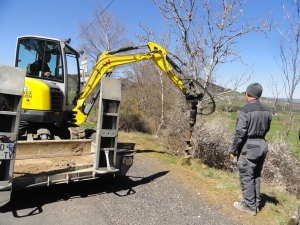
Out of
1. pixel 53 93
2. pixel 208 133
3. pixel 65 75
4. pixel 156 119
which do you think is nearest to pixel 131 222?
pixel 53 93

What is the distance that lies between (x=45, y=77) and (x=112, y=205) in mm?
3958

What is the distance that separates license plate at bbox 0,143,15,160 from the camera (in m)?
3.73

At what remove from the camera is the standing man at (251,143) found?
4328mm

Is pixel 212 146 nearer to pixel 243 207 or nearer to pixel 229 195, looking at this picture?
pixel 229 195

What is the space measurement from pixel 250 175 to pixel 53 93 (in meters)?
4.74

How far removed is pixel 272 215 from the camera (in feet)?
14.8

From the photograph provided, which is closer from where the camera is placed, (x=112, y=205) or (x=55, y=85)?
(x=112, y=205)

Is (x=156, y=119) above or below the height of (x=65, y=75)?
below

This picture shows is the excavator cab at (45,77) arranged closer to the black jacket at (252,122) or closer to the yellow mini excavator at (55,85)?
the yellow mini excavator at (55,85)

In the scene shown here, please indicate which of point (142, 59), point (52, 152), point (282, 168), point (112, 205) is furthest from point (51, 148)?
point (282, 168)

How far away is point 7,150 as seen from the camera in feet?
12.4

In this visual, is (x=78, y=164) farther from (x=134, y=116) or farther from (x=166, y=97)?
(x=134, y=116)

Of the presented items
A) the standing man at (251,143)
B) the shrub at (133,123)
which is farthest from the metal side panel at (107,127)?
the shrub at (133,123)

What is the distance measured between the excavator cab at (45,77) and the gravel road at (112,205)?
194 cm
